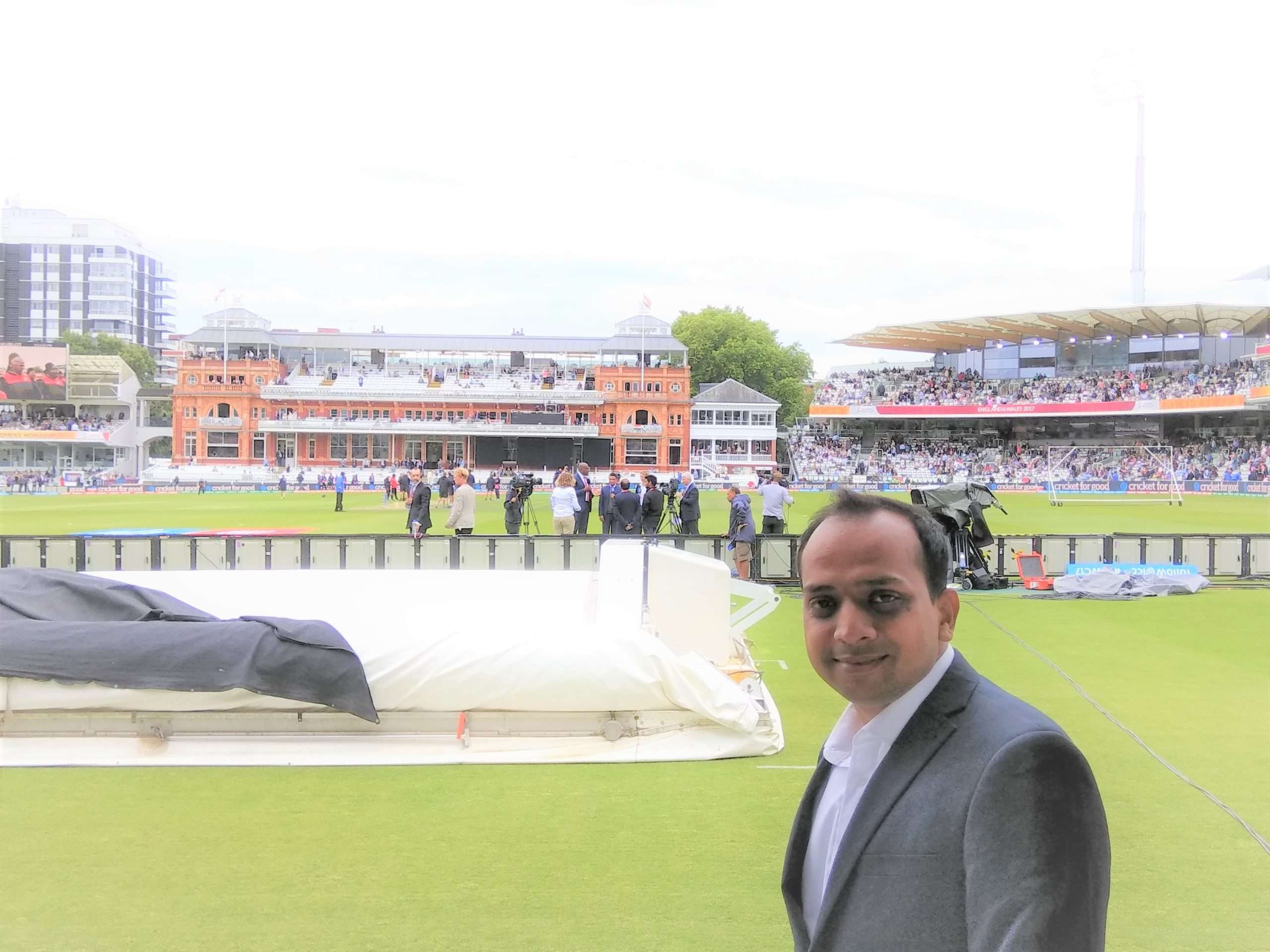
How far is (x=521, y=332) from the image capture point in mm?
76312

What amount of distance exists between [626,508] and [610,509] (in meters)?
0.72

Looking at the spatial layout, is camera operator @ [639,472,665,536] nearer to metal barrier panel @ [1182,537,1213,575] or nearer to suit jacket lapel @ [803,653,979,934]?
metal barrier panel @ [1182,537,1213,575]

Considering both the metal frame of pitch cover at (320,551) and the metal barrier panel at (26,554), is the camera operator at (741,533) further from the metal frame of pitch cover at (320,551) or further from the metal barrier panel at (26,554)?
the metal barrier panel at (26,554)

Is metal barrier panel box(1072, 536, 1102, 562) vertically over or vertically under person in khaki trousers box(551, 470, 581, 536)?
under

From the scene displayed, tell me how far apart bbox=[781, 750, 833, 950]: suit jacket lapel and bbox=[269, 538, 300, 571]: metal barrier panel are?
47.4 ft

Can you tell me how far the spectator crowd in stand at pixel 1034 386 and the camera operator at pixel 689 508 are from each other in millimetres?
39608

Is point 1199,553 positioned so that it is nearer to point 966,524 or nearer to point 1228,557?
point 1228,557

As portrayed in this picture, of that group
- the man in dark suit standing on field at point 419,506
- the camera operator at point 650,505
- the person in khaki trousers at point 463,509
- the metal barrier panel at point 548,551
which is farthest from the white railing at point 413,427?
the metal barrier panel at point 548,551

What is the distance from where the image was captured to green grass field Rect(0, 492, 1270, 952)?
14.6ft

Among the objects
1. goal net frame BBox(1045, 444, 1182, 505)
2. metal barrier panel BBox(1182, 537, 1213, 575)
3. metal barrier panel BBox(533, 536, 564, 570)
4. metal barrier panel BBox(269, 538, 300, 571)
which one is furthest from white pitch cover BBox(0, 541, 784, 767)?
goal net frame BBox(1045, 444, 1182, 505)

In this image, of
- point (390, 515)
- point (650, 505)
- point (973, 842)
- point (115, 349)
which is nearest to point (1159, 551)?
point (650, 505)

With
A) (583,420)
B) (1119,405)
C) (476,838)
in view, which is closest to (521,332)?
(583,420)

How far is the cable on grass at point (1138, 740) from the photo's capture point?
5533 mm

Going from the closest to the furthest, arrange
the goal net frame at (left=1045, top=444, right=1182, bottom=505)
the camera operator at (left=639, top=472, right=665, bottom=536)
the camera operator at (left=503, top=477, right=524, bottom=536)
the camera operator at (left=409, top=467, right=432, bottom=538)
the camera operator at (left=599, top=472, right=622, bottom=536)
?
the camera operator at (left=409, top=467, right=432, bottom=538)
the camera operator at (left=639, top=472, right=665, bottom=536)
the camera operator at (left=599, top=472, right=622, bottom=536)
the camera operator at (left=503, top=477, right=524, bottom=536)
the goal net frame at (left=1045, top=444, right=1182, bottom=505)
